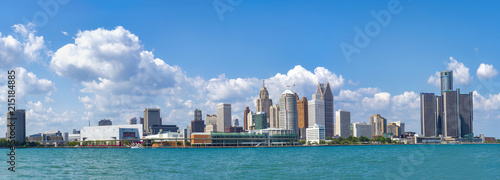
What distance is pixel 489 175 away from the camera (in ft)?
210

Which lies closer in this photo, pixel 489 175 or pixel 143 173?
pixel 489 175

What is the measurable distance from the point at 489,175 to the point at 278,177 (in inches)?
1089

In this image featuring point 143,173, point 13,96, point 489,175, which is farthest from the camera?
point 143,173

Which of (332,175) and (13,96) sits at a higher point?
(13,96)

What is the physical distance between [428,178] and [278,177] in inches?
726

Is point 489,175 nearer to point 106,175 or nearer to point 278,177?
point 278,177

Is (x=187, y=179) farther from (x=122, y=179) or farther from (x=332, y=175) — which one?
(x=332, y=175)

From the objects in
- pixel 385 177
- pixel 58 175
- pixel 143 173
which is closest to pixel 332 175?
pixel 385 177

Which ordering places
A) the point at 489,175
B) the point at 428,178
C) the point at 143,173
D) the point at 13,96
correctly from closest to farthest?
the point at 13,96, the point at 428,178, the point at 489,175, the point at 143,173

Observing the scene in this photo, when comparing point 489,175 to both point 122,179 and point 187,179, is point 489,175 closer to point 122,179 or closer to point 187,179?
point 187,179

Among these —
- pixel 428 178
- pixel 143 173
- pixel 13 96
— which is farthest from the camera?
pixel 143 173

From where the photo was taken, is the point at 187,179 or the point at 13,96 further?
the point at 187,179

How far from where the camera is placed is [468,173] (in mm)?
67000

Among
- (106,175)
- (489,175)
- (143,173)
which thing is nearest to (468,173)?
(489,175)
